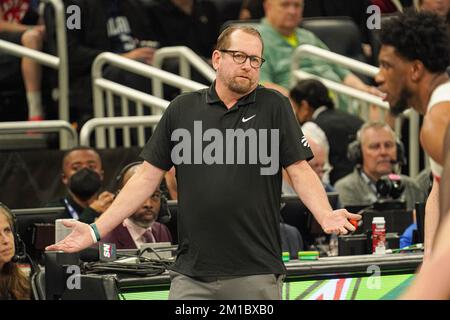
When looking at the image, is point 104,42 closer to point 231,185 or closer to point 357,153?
point 357,153

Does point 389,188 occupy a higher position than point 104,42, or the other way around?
point 104,42

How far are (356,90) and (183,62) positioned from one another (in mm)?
1418

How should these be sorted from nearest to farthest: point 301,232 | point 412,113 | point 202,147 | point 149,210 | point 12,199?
point 202,147, point 149,210, point 301,232, point 12,199, point 412,113

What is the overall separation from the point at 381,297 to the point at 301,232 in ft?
5.47

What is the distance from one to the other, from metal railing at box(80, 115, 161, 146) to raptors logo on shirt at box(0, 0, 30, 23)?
59.2 inches

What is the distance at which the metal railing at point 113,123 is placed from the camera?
8656 mm

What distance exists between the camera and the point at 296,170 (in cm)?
466

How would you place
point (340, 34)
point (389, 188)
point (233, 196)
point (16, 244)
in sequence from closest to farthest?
point (233, 196), point (16, 244), point (389, 188), point (340, 34)

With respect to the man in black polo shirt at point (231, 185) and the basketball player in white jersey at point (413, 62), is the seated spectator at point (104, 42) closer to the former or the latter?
the basketball player in white jersey at point (413, 62)

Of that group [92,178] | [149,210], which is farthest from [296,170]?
[92,178]

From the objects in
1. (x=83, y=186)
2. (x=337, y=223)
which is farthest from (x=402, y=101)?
(x=83, y=186)

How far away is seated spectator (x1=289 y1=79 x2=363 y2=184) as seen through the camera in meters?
9.02

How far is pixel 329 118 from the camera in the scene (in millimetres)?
9109

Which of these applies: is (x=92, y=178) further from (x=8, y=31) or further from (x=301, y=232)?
(x=8, y=31)
